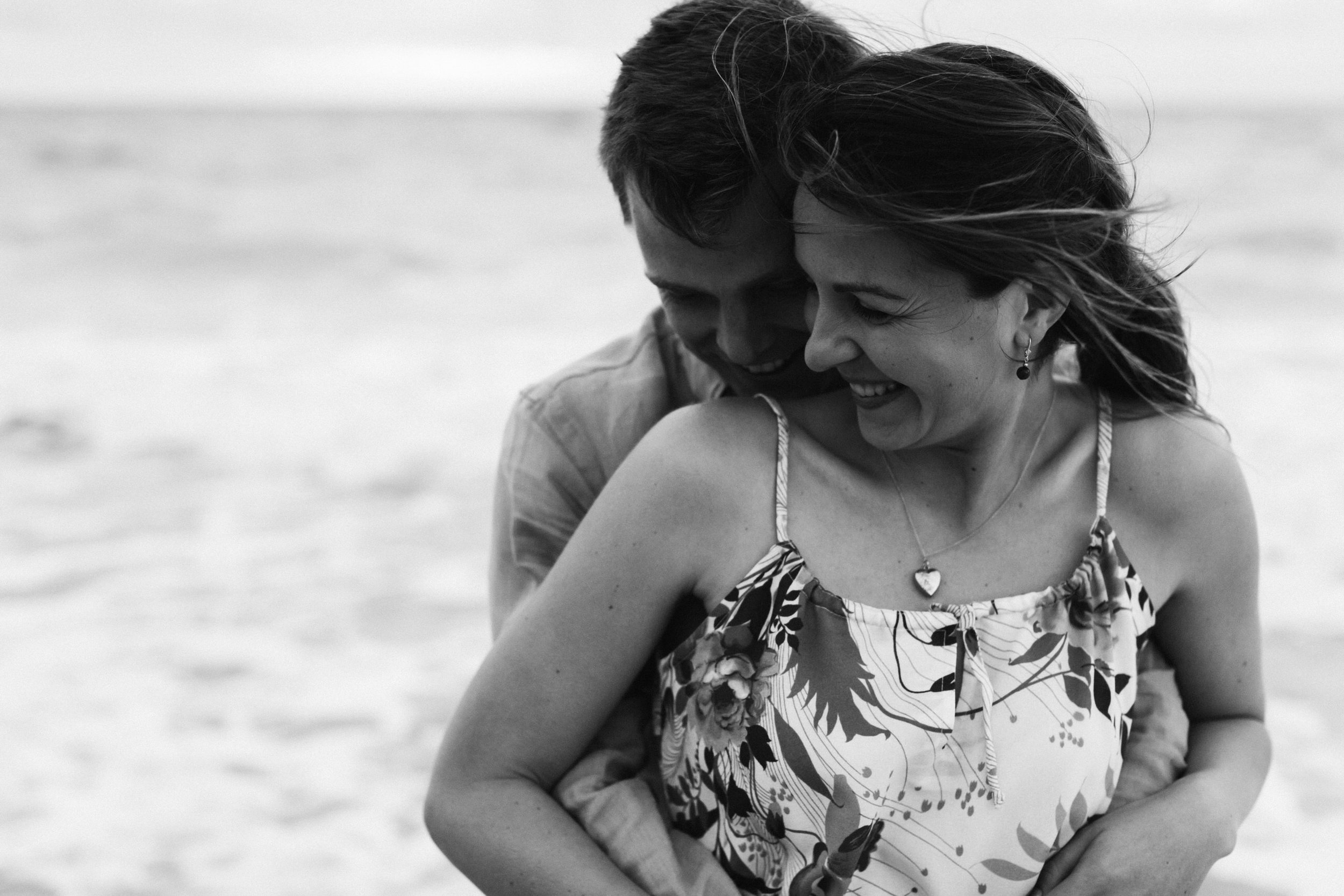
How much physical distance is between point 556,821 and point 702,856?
20 centimetres

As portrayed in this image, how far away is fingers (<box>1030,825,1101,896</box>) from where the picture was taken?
1859 mm

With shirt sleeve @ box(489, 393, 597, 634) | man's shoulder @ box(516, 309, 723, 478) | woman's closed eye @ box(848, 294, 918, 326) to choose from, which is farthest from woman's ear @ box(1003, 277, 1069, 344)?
shirt sleeve @ box(489, 393, 597, 634)

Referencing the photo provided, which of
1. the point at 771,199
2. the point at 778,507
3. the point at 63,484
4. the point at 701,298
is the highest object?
the point at 771,199

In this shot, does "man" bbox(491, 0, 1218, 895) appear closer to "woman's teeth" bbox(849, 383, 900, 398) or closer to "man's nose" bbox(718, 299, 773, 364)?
"man's nose" bbox(718, 299, 773, 364)

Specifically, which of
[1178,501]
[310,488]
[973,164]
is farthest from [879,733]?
[310,488]

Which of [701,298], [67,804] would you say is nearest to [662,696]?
[701,298]

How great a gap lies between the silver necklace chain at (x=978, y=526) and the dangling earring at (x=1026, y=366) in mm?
164

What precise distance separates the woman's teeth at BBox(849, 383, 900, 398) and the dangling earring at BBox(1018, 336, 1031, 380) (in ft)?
0.66

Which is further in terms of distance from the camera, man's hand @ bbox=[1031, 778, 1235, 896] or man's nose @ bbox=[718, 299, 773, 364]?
man's nose @ bbox=[718, 299, 773, 364]

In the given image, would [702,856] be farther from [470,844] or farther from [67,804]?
[67,804]

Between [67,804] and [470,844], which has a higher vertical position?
[470,844]

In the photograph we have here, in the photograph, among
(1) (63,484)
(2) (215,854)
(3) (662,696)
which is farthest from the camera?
(1) (63,484)

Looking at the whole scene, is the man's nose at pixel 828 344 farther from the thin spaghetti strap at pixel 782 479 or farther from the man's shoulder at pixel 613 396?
the man's shoulder at pixel 613 396

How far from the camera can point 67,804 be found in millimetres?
4332
